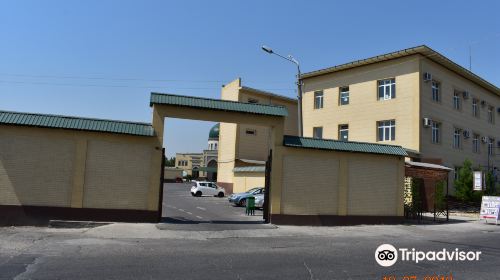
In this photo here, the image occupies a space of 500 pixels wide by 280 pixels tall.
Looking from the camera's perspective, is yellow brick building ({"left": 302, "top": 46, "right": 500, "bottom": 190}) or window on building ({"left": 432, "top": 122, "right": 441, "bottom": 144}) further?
window on building ({"left": 432, "top": 122, "right": 441, "bottom": 144})

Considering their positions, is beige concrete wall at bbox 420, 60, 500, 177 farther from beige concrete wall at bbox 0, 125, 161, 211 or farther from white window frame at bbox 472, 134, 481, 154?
beige concrete wall at bbox 0, 125, 161, 211

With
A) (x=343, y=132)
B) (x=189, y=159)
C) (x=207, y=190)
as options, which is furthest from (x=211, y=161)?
(x=343, y=132)

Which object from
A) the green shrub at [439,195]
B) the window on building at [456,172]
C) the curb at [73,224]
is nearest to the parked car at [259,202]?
the green shrub at [439,195]

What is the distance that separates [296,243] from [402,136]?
2169 centimetres

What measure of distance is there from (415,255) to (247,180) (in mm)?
27669

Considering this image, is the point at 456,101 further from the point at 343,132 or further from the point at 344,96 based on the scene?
the point at 343,132

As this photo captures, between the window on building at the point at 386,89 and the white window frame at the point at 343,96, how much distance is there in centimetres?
307

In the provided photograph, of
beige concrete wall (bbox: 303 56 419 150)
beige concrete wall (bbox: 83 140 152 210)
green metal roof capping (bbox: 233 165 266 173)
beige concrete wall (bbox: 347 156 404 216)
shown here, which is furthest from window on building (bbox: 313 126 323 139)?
beige concrete wall (bbox: 83 140 152 210)

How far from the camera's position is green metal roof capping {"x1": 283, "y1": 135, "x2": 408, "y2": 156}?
18.2 meters

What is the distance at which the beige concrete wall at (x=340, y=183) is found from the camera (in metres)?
18.1

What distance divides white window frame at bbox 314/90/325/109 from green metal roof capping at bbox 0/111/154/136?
25281mm

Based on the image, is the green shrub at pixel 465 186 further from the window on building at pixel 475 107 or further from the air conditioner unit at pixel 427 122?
the window on building at pixel 475 107

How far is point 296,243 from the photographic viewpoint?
13570mm

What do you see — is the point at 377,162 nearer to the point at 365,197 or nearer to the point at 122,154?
the point at 365,197
